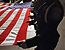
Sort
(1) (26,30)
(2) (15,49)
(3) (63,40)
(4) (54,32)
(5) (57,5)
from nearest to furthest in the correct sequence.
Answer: (5) (57,5) < (4) (54,32) < (2) (15,49) < (3) (63,40) < (1) (26,30)

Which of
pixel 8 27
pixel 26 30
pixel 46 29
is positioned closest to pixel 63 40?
pixel 26 30

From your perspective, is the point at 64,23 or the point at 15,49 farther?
the point at 64,23

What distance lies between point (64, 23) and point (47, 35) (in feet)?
3.51

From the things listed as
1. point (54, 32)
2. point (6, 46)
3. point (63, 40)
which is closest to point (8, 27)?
point (6, 46)

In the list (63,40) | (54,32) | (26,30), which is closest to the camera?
(54,32)

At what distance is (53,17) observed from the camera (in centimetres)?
47

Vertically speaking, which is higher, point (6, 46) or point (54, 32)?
point (54, 32)

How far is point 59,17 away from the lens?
18.4 inches

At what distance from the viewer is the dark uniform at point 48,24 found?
0.45 m

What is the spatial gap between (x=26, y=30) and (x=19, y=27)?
0.45 feet

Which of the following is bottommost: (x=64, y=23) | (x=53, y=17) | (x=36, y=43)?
(x=64, y=23)

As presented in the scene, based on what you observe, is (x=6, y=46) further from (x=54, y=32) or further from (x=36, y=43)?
(x=54, y=32)

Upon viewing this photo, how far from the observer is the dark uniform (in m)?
0.45

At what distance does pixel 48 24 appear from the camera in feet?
1.66
